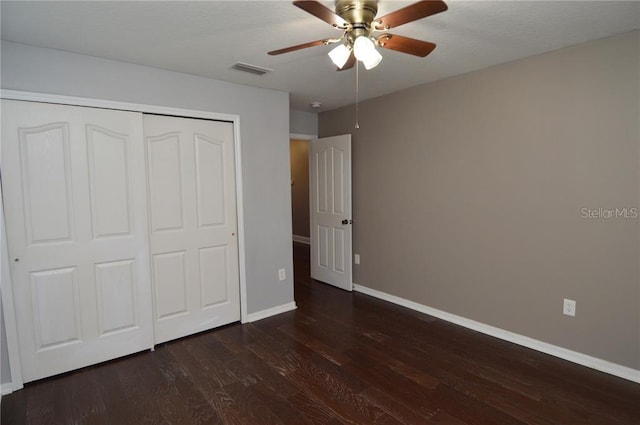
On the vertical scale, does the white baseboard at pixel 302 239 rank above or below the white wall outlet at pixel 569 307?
below

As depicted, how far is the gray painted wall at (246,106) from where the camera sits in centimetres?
243

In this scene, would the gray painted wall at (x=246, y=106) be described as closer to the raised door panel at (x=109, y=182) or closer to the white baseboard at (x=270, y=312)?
the white baseboard at (x=270, y=312)

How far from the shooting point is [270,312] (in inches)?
144

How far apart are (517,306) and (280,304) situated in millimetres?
2278

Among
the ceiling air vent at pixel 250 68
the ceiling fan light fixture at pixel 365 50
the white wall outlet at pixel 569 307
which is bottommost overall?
the white wall outlet at pixel 569 307

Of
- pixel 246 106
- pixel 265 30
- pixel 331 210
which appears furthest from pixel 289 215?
pixel 265 30

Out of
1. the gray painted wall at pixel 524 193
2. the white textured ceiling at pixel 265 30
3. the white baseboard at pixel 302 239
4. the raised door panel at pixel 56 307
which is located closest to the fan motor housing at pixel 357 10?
the white textured ceiling at pixel 265 30

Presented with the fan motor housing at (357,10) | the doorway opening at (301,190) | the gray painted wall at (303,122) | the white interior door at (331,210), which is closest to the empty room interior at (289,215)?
the fan motor housing at (357,10)

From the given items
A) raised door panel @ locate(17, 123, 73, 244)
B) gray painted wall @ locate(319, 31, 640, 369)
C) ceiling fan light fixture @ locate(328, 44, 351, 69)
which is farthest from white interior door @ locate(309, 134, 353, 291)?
raised door panel @ locate(17, 123, 73, 244)

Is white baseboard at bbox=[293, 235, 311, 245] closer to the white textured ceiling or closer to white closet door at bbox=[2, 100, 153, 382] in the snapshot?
white closet door at bbox=[2, 100, 153, 382]

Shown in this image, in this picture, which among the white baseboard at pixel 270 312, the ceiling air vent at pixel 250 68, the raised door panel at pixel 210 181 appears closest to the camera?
the ceiling air vent at pixel 250 68

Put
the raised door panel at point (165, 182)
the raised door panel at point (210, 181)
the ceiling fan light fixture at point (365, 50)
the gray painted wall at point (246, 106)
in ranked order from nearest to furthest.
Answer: the ceiling fan light fixture at point (365, 50) < the gray painted wall at point (246, 106) < the raised door panel at point (165, 182) < the raised door panel at point (210, 181)

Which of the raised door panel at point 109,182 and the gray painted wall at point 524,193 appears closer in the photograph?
the gray painted wall at point 524,193

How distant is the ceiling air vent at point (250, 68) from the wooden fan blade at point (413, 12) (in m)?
1.41
